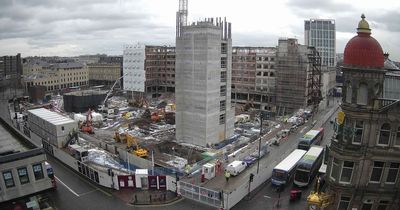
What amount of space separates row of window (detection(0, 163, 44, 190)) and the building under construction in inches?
2739

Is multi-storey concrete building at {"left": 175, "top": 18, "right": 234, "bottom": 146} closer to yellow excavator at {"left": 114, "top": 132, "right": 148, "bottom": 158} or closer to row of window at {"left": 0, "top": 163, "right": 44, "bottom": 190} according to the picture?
yellow excavator at {"left": 114, "top": 132, "right": 148, "bottom": 158}

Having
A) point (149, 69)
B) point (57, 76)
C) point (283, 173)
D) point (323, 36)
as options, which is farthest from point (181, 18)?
point (323, 36)

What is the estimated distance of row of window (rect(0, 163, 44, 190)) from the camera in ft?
105

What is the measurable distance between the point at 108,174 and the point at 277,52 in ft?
211

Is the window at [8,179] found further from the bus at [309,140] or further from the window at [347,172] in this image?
the bus at [309,140]

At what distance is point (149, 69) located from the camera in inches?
4769

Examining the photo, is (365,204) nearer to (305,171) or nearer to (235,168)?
(305,171)

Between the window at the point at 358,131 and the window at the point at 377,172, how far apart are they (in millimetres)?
2225

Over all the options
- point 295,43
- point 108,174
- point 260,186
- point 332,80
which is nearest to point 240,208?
point 260,186

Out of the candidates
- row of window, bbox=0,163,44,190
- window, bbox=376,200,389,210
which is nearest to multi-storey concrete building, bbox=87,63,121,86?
row of window, bbox=0,163,44,190

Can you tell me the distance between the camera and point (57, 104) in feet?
350

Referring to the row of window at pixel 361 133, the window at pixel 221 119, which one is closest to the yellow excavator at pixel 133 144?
the window at pixel 221 119

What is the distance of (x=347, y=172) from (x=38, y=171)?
1160 inches

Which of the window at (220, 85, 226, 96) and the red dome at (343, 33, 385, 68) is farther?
the window at (220, 85, 226, 96)
